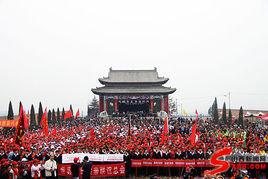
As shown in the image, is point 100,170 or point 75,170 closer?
point 75,170

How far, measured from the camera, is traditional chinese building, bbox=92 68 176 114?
187 ft

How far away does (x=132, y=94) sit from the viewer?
5716cm

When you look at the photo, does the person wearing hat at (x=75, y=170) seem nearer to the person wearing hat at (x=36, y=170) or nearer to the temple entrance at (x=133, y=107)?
the person wearing hat at (x=36, y=170)

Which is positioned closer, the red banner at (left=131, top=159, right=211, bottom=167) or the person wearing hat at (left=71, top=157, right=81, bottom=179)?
the person wearing hat at (left=71, top=157, right=81, bottom=179)

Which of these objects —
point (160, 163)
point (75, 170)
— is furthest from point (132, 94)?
point (75, 170)

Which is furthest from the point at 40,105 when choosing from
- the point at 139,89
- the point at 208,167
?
the point at 208,167

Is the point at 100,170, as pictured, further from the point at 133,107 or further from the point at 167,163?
the point at 133,107

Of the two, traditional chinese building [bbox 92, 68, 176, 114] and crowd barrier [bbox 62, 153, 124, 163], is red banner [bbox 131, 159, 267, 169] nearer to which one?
crowd barrier [bbox 62, 153, 124, 163]

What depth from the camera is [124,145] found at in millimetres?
19109

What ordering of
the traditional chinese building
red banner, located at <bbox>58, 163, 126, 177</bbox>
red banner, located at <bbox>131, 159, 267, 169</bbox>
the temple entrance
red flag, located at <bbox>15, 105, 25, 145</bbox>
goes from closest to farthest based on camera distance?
red flag, located at <bbox>15, 105, 25, 145</bbox> < red banner, located at <bbox>58, 163, 126, 177</bbox> < red banner, located at <bbox>131, 159, 267, 169</bbox> < the traditional chinese building < the temple entrance

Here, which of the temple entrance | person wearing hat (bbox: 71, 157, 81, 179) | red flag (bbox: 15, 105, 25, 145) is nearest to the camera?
person wearing hat (bbox: 71, 157, 81, 179)

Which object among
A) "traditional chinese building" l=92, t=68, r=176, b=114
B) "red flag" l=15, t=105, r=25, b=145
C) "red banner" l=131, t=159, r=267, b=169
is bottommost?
"red banner" l=131, t=159, r=267, b=169

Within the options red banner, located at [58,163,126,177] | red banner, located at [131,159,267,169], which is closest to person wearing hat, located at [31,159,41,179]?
red banner, located at [58,163,126,177]

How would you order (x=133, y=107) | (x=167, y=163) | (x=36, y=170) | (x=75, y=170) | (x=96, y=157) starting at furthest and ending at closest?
(x=133, y=107), (x=167, y=163), (x=96, y=157), (x=36, y=170), (x=75, y=170)
